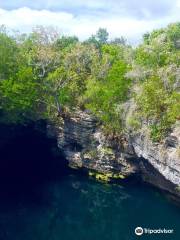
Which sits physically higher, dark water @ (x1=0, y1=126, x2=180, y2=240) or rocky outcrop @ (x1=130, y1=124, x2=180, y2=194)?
rocky outcrop @ (x1=130, y1=124, x2=180, y2=194)

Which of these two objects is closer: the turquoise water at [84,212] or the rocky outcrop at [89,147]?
the turquoise water at [84,212]

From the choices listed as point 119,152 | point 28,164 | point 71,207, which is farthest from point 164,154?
point 28,164

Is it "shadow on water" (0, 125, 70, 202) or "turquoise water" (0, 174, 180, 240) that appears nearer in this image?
"turquoise water" (0, 174, 180, 240)

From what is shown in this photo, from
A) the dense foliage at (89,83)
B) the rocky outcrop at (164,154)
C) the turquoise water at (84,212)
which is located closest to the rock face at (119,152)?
the rocky outcrop at (164,154)

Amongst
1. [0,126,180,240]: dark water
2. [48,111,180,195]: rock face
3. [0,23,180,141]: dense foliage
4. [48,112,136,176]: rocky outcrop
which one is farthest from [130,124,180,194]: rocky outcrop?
[48,112,136,176]: rocky outcrop

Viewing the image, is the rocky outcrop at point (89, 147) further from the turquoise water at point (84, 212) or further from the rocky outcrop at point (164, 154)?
the rocky outcrop at point (164, 154)

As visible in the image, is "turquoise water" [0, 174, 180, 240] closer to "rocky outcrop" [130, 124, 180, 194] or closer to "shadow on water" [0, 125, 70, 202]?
"shadow on water" [0, 125, 70, 202]
